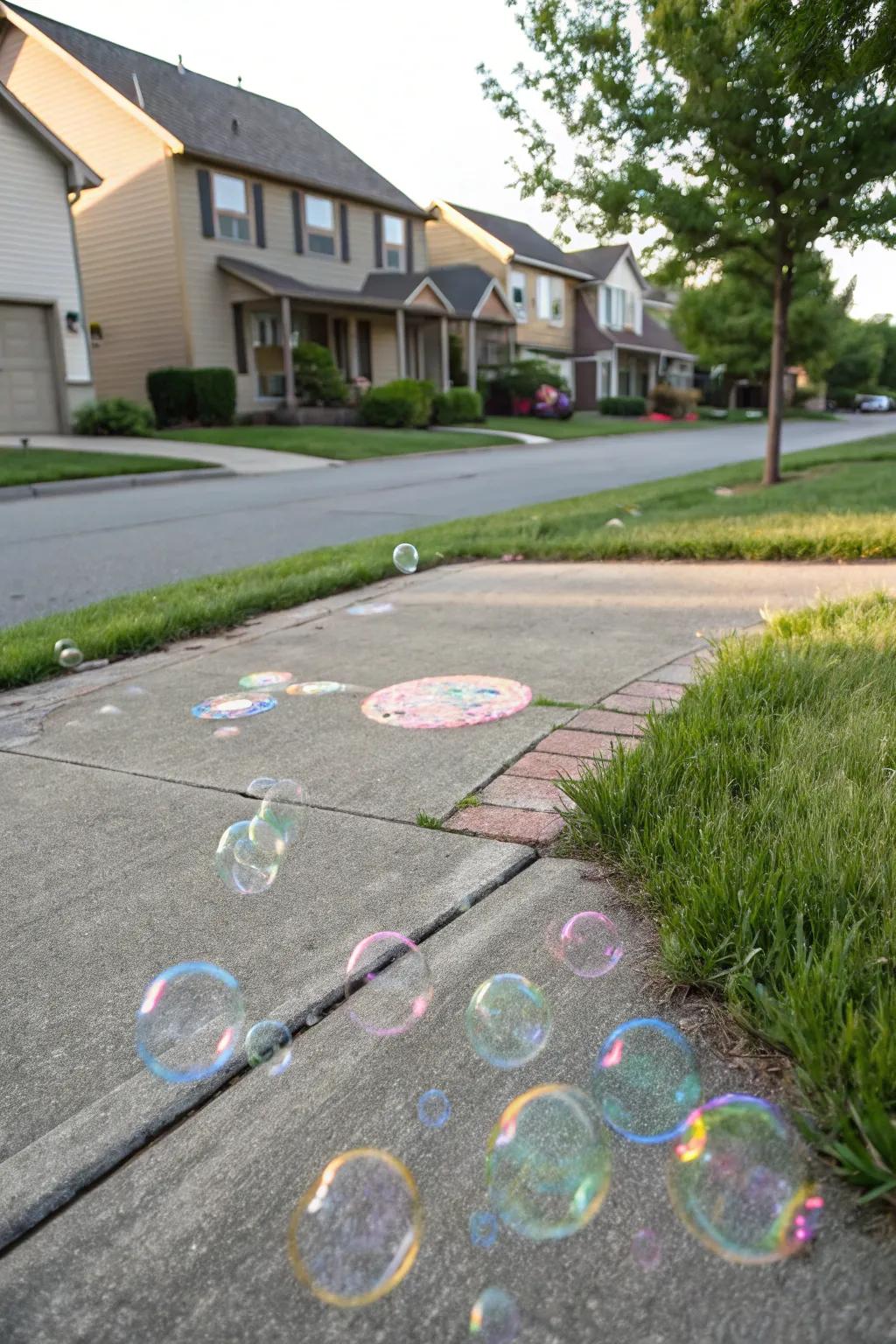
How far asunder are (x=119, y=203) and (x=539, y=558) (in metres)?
22.6

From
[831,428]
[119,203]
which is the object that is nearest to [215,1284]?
[119,203]

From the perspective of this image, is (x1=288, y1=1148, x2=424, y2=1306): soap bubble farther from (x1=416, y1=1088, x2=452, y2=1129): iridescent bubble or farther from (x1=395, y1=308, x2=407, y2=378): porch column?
(x1=395, y1=308, x2=407, y2=378): porch column

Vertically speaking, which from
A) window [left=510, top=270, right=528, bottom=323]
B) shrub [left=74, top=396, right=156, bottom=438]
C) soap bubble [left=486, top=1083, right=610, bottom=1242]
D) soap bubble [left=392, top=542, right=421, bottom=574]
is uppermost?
window [left=510, top=270, right=528, bottom=323]

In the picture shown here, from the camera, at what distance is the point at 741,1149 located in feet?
4.93

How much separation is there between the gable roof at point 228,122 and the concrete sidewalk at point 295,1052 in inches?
944

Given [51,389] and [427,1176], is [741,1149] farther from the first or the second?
[51,389]

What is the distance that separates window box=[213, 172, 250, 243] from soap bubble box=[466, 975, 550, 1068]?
26.2 metres

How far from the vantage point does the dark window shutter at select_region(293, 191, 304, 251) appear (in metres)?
26.8

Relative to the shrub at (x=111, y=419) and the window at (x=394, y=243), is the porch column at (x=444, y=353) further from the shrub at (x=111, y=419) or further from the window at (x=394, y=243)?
the shrub at (x=111, y=419)

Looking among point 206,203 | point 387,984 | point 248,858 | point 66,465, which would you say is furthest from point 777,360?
point 206,203

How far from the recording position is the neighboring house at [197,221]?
24.0 m

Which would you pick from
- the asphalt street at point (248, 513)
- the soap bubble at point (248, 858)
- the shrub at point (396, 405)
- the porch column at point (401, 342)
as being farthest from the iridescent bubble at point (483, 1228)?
the porch column at point (401, 342)

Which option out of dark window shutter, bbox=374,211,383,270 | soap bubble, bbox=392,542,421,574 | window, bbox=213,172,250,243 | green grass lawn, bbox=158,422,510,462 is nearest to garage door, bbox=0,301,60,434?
green grass lawn, bbox=158,422,510,462

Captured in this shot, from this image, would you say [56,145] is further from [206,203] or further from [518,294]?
[518,294]
